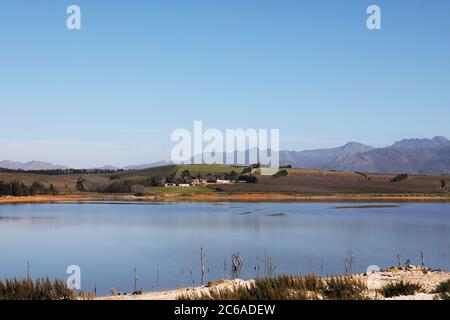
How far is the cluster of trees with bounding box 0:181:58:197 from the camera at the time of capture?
400 ft

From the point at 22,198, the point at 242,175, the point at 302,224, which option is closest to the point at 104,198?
the point at 22,198

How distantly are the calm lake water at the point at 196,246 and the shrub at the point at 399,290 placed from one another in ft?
29.7

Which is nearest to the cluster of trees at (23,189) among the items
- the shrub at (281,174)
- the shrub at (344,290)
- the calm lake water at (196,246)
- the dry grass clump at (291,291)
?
the shrub at (281,174)

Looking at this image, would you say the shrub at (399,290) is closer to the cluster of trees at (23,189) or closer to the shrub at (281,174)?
the cluster of trees at (23,189)

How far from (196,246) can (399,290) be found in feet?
77.8

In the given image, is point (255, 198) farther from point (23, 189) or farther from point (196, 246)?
point (196, 246)

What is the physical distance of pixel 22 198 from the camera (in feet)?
396

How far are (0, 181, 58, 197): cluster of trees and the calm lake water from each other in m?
61.1

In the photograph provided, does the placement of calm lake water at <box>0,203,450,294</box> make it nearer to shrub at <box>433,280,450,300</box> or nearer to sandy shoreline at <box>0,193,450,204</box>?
shrub at <box>433,280,450,300</box>

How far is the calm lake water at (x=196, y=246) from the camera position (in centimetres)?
2944

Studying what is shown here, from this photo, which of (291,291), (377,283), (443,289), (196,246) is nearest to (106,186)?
(196,246)

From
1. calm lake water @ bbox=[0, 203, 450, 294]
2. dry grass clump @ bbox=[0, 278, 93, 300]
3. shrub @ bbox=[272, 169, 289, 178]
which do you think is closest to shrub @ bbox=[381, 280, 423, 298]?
dry grass clump @ bbox=[0, 278, 93, 300]

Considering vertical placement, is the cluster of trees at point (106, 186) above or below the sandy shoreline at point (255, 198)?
above
